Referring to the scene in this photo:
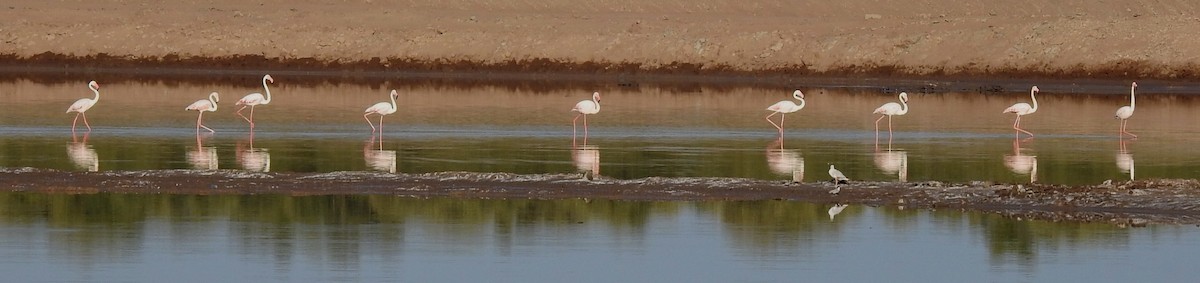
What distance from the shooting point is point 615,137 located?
3050 centimetres

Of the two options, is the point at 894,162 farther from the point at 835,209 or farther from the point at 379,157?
the point at 835,209

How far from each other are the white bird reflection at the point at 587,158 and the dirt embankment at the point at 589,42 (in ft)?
99.2

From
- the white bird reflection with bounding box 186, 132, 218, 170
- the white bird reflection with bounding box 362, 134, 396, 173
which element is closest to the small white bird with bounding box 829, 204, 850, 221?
the white bird reflection with bounding box 362, 134, 396, 173

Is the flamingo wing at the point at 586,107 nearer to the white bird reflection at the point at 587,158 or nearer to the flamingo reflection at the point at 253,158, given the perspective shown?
the white bird reflection at the point at 587,158

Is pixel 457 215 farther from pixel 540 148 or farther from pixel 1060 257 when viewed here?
pixel 540 148

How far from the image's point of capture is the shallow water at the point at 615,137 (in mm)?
24312

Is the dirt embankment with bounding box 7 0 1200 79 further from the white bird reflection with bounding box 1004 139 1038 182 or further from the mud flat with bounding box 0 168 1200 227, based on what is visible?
the mud flat with bounding box 0 168 1200 227

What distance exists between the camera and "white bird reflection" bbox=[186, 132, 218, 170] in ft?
76.9

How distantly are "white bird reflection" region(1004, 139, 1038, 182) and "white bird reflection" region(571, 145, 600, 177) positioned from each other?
15.5ft

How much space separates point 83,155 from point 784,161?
321 inches

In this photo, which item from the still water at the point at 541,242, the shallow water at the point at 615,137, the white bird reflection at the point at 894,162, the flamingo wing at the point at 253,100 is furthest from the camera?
the flamingo wing at the point at 253,100

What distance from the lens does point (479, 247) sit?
1647 centimetres

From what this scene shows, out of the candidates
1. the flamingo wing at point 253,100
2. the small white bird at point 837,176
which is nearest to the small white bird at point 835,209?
the small white bird at point 837,176

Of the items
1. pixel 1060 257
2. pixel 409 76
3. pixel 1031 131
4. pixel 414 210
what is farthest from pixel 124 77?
pixel 1060 257
